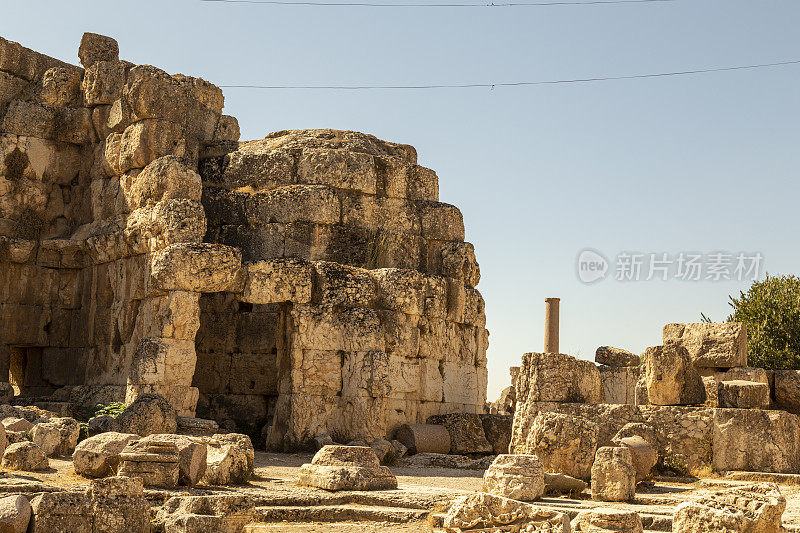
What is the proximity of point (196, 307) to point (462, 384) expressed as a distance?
524 cm

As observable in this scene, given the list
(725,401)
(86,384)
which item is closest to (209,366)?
(86,384)

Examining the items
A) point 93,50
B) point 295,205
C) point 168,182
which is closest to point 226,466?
point 168,182

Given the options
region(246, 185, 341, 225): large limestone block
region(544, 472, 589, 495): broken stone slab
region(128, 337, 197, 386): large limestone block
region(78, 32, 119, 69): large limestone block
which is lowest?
region(544, 472, 589, 495): broken stone slab

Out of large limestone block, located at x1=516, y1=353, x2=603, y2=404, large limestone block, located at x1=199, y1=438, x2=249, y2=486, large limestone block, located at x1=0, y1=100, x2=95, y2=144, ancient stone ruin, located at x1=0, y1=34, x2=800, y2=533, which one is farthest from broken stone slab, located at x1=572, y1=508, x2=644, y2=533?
large limestone block, located at x1=0, y1=100, x2=95, y2=144

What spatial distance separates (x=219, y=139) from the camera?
20.9m

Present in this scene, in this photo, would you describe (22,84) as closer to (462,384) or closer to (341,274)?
(341,274)

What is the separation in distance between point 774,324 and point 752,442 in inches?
795

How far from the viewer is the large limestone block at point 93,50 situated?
21.7 metres

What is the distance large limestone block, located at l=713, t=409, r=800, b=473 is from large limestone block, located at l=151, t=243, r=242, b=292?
849 centimetres

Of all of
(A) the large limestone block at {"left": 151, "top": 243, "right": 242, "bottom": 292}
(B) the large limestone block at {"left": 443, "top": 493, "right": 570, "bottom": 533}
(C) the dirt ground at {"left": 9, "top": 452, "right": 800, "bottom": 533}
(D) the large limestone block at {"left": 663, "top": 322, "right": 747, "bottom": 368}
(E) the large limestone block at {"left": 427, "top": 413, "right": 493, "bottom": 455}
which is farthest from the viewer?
(E) the large limestone block at {"left": 427, "top": 413, "right": 493, "bottom": 455}

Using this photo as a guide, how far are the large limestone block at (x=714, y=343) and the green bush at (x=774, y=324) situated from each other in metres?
16.8

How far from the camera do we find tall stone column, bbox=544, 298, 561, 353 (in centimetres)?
2844

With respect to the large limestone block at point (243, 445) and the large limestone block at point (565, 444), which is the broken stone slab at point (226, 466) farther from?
the large limestone block at point (565, 444)

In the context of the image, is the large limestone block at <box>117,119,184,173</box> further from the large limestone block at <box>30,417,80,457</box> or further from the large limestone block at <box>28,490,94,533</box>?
the large limestone block at <box>28,490,94,533</box>
